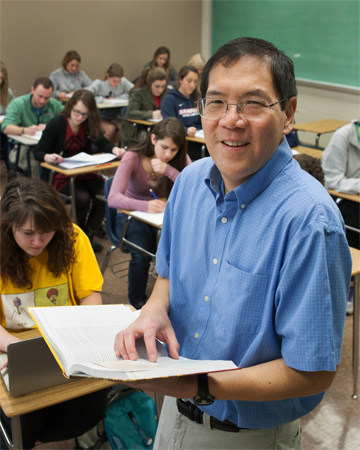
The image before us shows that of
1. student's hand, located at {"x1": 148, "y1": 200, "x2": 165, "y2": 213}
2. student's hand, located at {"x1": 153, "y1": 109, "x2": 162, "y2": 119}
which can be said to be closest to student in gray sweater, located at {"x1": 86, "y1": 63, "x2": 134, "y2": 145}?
student's hand, located at {"x1": 153, "y1": 109, "x2": 162, "y2": 119}

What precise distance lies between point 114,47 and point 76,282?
23.3 feet

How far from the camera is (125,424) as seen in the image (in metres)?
1.86

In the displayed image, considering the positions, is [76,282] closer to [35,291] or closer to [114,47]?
[35,291]

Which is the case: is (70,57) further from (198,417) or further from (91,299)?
(198,417)

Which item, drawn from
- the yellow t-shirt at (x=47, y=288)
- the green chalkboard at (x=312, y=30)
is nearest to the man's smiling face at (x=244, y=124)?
the yellow t-shirt at (x=47, y=288)

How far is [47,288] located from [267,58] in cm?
129

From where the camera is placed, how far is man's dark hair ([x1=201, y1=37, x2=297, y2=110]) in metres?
0.83

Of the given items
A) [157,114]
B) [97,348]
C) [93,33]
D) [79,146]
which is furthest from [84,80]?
[97,348]

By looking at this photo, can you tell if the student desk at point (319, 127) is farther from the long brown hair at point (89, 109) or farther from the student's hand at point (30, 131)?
the student's hand at point (30, 131)

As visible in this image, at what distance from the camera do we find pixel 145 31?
8.24 meters

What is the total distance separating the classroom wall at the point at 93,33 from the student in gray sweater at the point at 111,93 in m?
1.16

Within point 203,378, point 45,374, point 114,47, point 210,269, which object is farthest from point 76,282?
point 114,47

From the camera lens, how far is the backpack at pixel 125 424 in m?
1.84

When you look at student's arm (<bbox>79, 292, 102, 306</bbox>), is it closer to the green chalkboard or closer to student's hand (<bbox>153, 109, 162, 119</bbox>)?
student's hand (<bbox>153, 109, 162, 119</bbox>)
